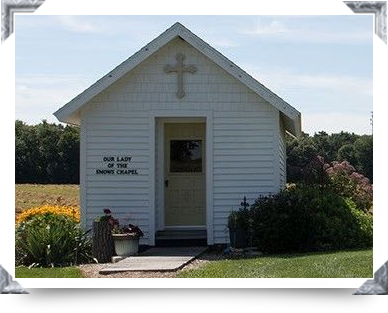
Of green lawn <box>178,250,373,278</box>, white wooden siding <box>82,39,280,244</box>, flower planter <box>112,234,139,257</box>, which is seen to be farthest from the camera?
white wooden siding <box>82,39,280,244</box>

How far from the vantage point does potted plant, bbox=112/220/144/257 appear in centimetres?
1616

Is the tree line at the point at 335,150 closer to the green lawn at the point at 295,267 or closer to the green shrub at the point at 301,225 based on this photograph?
the green shrub at the point at 301,225

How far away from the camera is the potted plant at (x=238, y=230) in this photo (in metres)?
16.3

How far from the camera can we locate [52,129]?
116 feet

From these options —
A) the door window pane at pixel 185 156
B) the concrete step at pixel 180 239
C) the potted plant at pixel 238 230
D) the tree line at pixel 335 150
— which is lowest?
the concrete step at pixel 180 239

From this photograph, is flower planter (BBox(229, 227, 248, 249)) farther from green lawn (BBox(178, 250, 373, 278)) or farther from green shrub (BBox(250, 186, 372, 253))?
green lawn (BBox(178, 250, 373, 278))

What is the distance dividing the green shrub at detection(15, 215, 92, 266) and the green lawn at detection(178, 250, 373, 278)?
283cm

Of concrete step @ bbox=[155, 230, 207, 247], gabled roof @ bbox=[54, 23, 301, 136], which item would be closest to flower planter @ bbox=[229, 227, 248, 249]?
concrete step @ bbox=[155, 230, 207, 247]

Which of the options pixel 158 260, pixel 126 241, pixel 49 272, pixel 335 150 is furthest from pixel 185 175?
pixel 335 150

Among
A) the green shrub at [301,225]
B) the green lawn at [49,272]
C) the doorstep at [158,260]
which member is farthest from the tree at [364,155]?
the green lawn at [49,272]

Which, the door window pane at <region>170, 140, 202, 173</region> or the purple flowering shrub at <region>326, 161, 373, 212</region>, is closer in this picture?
the door window pane at <region>170, 140, 202, 173</region>

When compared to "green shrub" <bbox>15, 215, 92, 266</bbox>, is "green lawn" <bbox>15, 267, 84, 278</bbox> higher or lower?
lower

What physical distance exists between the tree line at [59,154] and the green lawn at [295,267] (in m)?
15.1

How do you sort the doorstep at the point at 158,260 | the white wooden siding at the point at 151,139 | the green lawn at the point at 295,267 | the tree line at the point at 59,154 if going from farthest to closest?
the tree line at the point at 59,154, the white wooden siding at the point at 151,139, the doorstep at the point at 158,260, the green lawn at the point at 295,267
